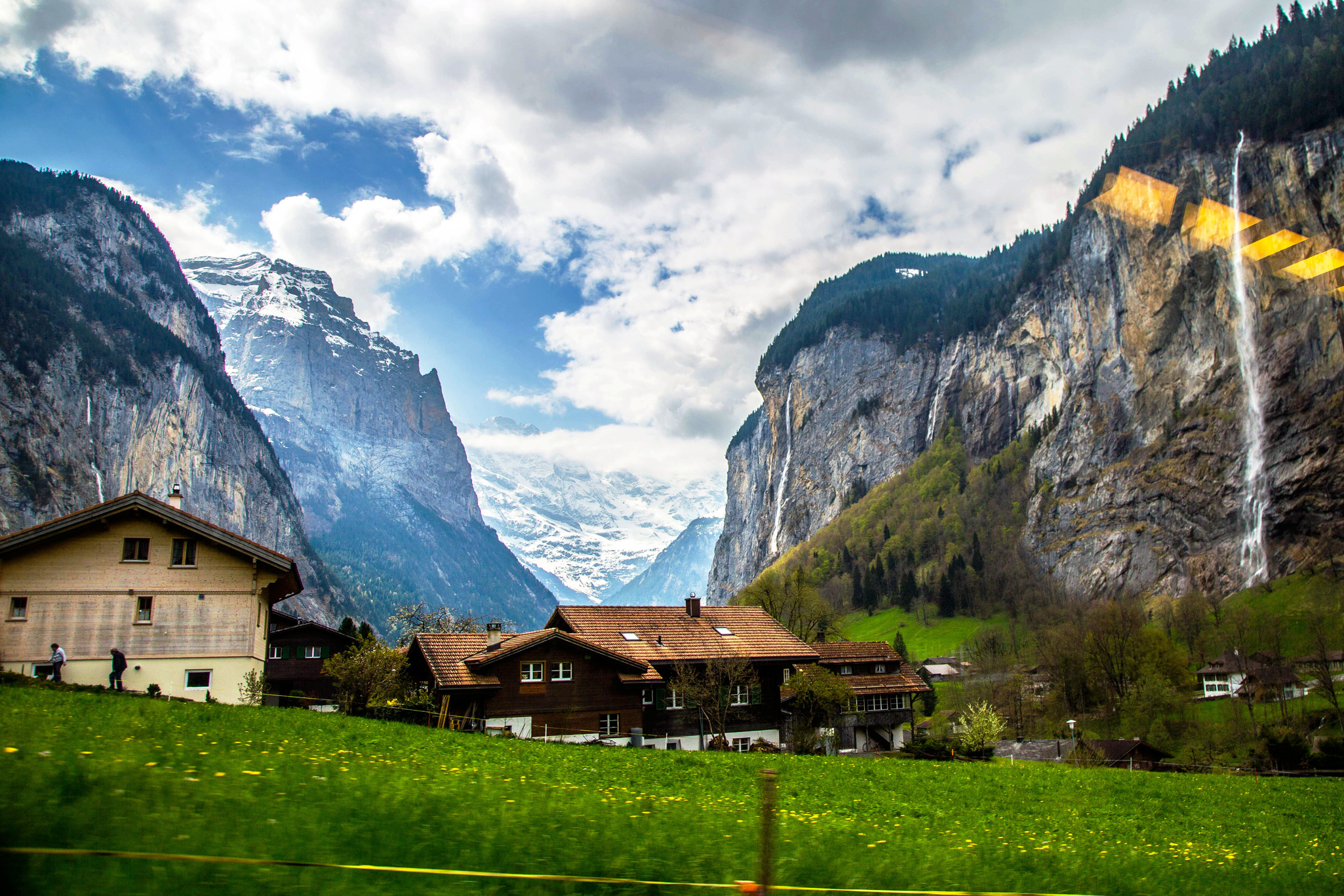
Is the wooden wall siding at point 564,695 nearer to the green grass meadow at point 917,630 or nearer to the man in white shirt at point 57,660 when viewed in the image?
the man in white shirt at point 57,660

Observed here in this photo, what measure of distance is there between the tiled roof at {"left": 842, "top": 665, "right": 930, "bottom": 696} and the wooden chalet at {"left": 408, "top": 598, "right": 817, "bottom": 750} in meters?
10.7

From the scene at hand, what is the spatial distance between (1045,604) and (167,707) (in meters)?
149

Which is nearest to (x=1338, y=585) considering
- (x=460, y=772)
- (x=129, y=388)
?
(x=460, y=772)

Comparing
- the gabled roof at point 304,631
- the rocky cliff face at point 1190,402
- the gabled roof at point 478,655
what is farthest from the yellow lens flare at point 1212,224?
the gabled roof at point 304,631

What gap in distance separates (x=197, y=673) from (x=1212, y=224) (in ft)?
560

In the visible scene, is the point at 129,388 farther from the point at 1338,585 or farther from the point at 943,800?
the point at 1338,585

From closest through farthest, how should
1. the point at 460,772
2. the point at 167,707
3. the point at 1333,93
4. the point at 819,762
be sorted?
the point at 460,772, the point at 167,707, the point at 819,762, the point at 1333,93

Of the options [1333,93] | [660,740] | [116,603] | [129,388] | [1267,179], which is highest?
[1333,93]

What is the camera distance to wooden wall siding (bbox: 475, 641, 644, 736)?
40.3 m

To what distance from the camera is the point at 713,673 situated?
4403cm

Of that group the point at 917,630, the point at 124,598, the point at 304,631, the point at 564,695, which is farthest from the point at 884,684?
the point at 917,630

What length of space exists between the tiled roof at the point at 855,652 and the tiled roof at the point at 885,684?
4.40 feet

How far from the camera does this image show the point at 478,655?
41.2 meters

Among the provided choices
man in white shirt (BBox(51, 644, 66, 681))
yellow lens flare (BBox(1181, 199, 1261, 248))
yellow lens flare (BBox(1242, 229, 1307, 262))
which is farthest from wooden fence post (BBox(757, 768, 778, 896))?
yellow lens flare (BBox(1181, 199, 1261, 248))
